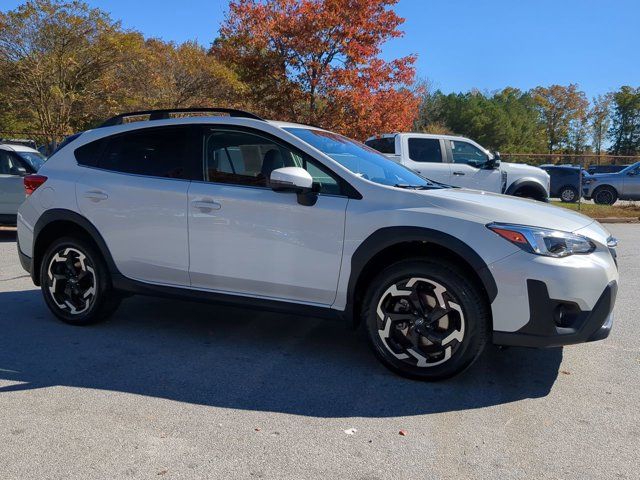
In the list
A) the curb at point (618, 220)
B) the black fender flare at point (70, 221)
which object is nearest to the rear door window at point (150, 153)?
the black fender flare at point (70, 221)

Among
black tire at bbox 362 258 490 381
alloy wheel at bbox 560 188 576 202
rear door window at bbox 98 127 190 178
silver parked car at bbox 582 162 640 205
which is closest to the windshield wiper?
black tire at bbox 362 258 490 381

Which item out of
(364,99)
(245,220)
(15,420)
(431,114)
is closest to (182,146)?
(245,220)

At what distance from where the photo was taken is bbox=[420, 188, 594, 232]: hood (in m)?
3.74

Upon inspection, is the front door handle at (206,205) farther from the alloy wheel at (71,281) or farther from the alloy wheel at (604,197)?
the alloy wheel at (604,197)

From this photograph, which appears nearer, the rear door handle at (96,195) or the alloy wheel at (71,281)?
the rear door handle at (96,195)

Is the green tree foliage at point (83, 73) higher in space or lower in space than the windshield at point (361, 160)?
higher

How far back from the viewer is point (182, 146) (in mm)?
4801

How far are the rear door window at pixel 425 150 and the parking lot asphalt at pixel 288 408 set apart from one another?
7.62 metres

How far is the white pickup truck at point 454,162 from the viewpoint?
12.3 metres

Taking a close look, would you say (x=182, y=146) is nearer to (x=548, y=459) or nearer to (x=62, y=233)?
(x=62, y=233)

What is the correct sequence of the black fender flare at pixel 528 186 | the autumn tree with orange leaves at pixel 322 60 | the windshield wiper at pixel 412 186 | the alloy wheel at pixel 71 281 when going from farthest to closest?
1. the autumn tree with orange leaves at pixel 322 60
2. the black fender flare at pixel 528 186
3. the alloy wheel at pixel 71 281
4. the windshield wiper at pixel 412 186

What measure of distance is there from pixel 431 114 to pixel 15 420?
60609 millimetres

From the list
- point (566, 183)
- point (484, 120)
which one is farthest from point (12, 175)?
point (484, 120)

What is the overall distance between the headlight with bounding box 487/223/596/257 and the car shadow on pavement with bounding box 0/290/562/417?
0.94m
